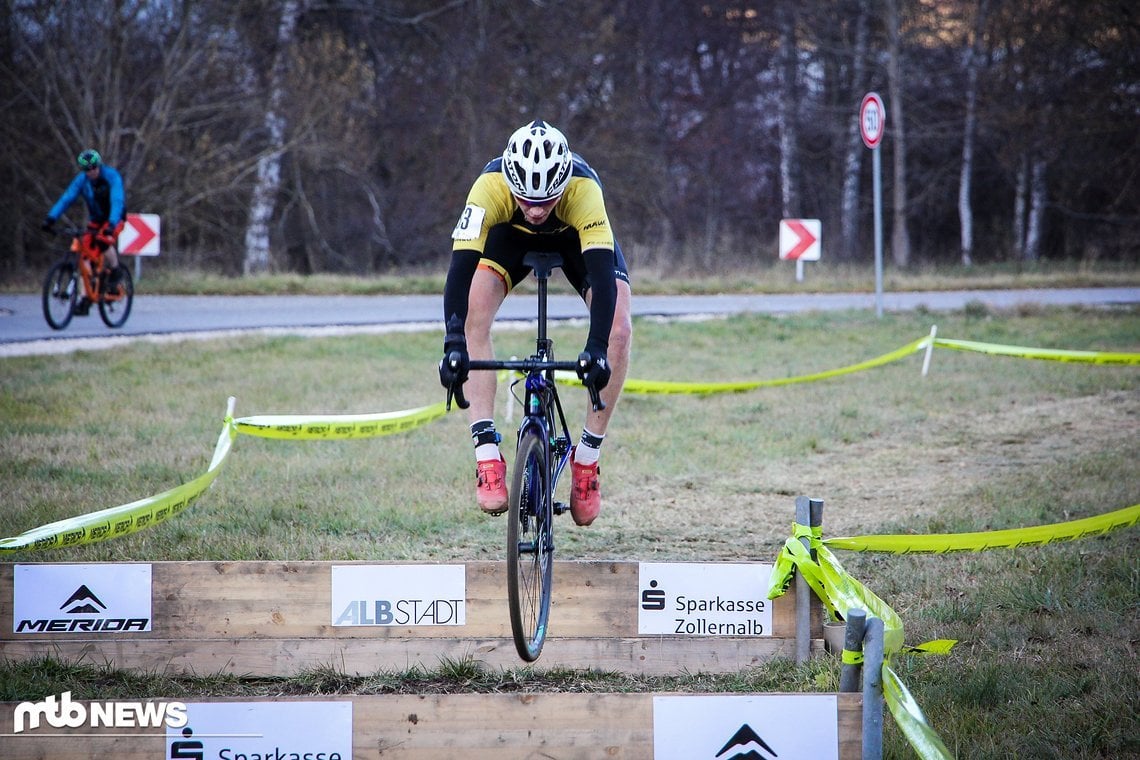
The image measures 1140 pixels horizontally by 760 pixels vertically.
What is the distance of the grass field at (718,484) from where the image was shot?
463 centimetres

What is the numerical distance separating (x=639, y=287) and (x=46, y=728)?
1966 centimetres

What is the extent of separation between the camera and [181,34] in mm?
23172

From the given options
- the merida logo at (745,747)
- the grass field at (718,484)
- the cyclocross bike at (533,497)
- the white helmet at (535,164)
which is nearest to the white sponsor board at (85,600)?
the grass field at (718,484)

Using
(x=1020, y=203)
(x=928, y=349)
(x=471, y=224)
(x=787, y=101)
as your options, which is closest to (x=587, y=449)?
(x=471, y=224)

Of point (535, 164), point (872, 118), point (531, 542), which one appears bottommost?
point (531, 542)

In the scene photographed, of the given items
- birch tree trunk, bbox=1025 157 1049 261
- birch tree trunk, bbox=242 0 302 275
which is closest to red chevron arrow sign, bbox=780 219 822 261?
birch tree trunk, bbox=242 0 302 275

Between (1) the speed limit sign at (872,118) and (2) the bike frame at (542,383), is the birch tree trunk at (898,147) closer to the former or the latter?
(1) the speed limit sign at (872,118)

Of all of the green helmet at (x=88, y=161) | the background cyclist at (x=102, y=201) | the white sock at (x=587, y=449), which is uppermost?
the green helmet at (x=88, y=161)

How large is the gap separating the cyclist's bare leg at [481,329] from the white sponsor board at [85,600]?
162cm

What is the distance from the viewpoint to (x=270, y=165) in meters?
26.7

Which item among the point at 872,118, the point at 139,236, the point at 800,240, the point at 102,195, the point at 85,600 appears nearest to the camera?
the point at 85,600

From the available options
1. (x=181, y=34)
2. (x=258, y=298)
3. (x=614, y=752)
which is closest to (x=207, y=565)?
(x=614, y=752)

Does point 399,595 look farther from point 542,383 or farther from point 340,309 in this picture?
point 340,309

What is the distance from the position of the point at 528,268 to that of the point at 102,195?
10383 millimetres
